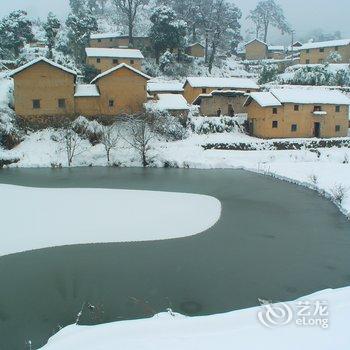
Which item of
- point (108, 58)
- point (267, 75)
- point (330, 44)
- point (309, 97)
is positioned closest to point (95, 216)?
point (309, 97)

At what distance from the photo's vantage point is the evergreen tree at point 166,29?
163 feet

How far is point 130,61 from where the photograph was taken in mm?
48344

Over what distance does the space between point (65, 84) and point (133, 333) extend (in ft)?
101

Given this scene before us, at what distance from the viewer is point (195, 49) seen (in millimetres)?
57656

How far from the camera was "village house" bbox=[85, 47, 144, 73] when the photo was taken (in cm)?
4709

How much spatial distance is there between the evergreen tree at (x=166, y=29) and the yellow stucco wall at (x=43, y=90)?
1889 cm

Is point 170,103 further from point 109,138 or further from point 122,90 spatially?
point 109,138

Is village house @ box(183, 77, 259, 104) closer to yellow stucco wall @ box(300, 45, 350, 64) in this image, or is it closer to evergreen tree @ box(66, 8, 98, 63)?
evergreen tree @ box(66, 8, 98, 63)

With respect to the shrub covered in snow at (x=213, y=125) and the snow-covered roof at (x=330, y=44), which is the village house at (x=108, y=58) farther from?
the snow-covered roof at (x=330, y=44)

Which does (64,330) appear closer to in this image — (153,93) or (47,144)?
(47,144)

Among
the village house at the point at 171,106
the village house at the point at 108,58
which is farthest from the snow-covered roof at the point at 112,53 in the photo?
the village house at the point at 171,106

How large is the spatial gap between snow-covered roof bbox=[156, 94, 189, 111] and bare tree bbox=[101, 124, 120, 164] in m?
4.64

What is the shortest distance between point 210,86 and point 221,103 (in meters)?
2.33

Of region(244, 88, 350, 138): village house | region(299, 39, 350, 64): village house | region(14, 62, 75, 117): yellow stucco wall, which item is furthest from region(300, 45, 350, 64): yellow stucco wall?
region(14, 62, 75, 117): yellow stucco wall
